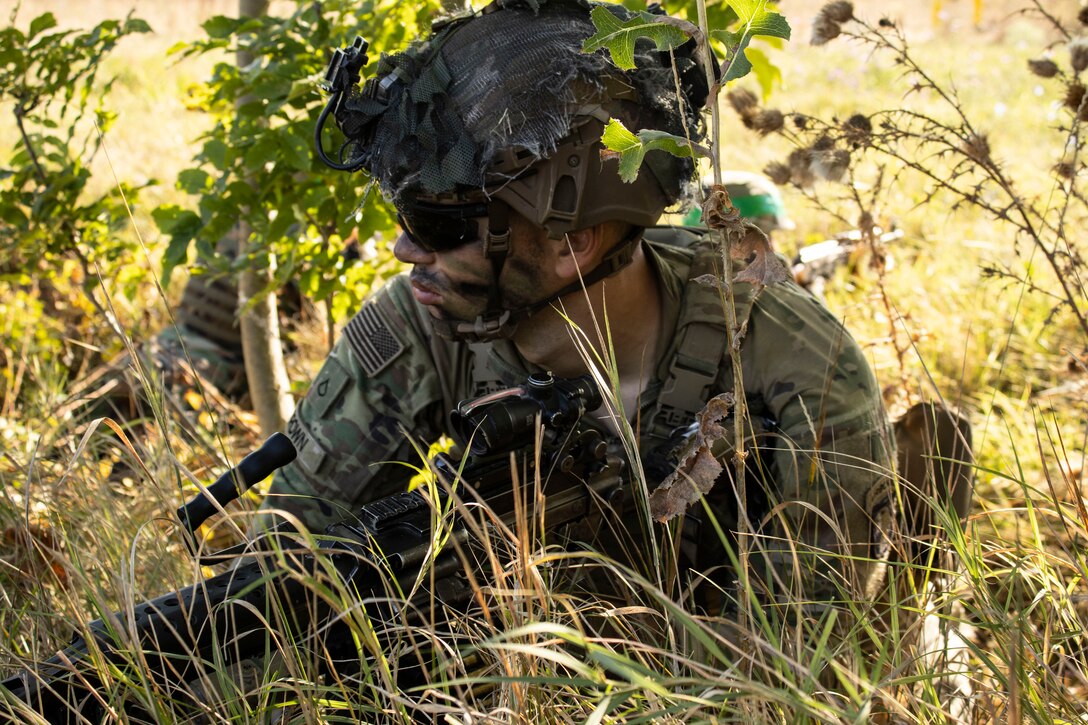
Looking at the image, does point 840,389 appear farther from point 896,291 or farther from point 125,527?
point 896,291

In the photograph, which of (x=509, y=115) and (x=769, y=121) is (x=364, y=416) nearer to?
(x=509, y=115)

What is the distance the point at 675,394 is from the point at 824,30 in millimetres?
997

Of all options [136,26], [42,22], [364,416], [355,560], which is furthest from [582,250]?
[42,22]

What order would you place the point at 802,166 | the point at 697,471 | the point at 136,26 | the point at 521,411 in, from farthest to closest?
the point at 136,26, the point at 802,166, the point at 521,411, the point at 697,471

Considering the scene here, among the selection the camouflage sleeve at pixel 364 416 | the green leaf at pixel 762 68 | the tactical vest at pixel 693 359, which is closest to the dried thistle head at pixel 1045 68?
the green leaf at pixel 762 68

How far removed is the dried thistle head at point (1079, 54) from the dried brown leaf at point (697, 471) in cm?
144

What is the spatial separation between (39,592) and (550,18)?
167cm

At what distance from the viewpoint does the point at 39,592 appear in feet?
6.61

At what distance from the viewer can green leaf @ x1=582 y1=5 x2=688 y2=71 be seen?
1721 millimetres

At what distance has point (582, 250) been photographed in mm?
2602

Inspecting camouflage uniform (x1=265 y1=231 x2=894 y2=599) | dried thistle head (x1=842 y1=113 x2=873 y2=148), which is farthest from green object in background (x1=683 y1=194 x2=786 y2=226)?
dried thistle head (x1=842 y1=113 x2=873 y2=148)

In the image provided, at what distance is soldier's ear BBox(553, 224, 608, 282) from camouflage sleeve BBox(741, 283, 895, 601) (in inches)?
17.4

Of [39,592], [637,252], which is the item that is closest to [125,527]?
[39,592]

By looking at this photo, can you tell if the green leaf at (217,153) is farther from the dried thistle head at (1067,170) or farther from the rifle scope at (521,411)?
the dried thistle head at (1067,170)
